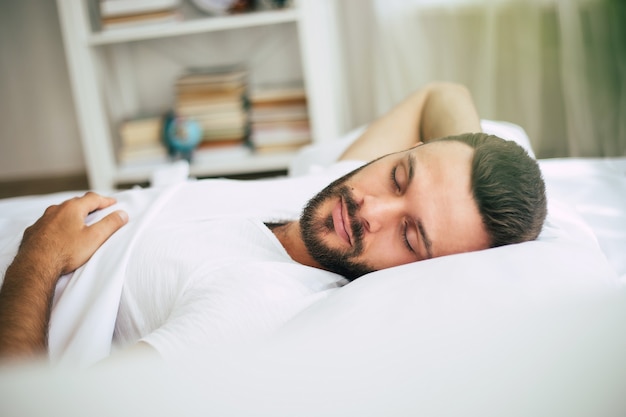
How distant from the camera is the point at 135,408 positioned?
34 centimetres

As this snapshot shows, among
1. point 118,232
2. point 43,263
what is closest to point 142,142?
point 118,232

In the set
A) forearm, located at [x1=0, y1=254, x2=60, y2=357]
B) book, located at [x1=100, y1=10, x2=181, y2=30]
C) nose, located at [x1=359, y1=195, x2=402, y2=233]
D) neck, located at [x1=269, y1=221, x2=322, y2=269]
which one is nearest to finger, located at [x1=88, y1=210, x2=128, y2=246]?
forearm, located at [x1=0, y1=254, x2=60, y2=357]

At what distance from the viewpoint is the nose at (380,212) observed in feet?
3.36

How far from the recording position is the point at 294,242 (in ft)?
3.73

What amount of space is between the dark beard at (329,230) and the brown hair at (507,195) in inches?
8.1

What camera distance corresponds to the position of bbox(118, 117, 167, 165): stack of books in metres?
2.46

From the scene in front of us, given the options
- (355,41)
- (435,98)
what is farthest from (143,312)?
(355,41)

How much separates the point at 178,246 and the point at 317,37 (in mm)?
1396

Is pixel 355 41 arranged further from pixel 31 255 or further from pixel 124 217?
pixel 31 255

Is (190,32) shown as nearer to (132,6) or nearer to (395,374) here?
(132,6)

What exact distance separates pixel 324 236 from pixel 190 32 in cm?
151

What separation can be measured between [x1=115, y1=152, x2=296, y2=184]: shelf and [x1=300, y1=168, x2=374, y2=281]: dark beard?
1.24 metres

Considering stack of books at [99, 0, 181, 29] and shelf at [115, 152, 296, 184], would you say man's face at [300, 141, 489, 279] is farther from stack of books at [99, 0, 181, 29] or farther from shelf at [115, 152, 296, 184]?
stack of books at [99, 0, 181, 29]

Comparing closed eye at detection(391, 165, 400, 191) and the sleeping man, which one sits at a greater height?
closed eye at detection(391, 165, 400, 191)
